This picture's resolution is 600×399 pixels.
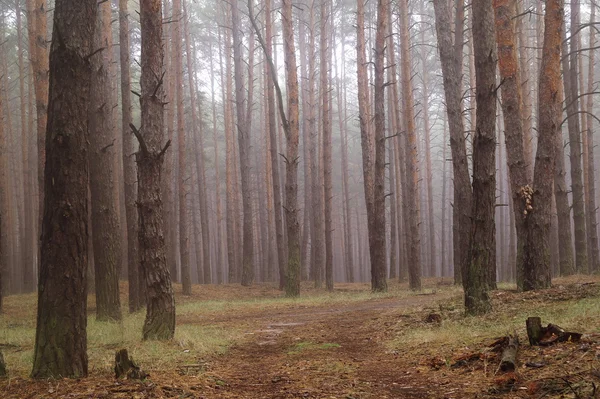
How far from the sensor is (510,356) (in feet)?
15.9

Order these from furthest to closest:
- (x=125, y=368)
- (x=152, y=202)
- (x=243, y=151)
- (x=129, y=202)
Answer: (x=243, y=151)
(x=129, y=202)
(x=152, y=202)
(x=125, y=368)

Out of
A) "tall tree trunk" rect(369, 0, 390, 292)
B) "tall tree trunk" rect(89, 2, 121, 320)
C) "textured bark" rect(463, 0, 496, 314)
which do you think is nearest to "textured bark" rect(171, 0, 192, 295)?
"tall tree trunk" rect(369, 0, 390, 292)

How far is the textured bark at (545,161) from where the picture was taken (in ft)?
35.0

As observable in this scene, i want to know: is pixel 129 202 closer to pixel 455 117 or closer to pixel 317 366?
pixel 455 117

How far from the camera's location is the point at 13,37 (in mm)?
30781

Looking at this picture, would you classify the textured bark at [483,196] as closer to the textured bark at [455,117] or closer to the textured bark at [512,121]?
the textured bark at [512,121]

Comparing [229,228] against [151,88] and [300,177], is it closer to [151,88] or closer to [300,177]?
[151,88]

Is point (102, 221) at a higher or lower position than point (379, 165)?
lower

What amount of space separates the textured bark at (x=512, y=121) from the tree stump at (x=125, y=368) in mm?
8450

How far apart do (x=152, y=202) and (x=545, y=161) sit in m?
8.27

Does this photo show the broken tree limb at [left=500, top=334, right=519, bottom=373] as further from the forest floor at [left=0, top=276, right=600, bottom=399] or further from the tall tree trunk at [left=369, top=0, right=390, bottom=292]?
the tall tree trunk at [left=369, top=0, right=390, bottom=292]

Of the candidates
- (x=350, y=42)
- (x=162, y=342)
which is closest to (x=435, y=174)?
(x=350, y=42)

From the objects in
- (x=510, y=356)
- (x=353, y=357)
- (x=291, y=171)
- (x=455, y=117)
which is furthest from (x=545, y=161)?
(x=291, y=171)

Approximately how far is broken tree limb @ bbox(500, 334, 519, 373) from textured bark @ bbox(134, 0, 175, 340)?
509cm
